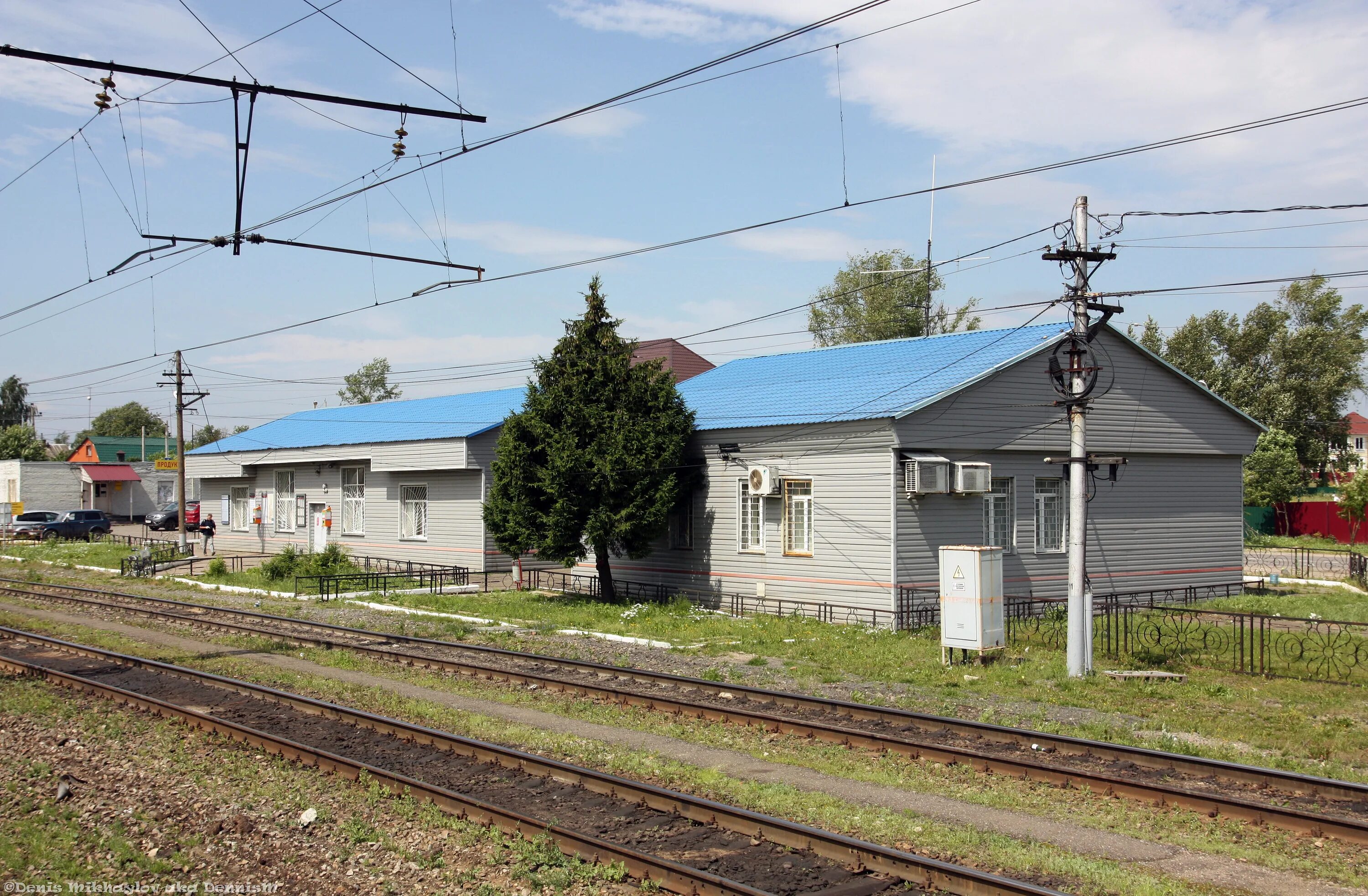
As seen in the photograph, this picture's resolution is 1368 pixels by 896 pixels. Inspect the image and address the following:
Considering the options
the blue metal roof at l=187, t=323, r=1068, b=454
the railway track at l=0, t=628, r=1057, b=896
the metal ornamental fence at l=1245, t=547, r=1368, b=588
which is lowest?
the metal ornamental fence at l=1245, t=547, r=1368, b=588

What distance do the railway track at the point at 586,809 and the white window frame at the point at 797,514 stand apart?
→ 11.9 meters

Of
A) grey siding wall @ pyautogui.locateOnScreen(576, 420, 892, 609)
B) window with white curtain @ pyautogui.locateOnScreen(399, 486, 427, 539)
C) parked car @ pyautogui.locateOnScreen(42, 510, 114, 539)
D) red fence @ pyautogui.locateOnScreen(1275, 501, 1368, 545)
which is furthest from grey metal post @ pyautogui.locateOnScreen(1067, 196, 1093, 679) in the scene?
parked car @ pyautogui.locateOnScreen(42, 510, 114, 539)

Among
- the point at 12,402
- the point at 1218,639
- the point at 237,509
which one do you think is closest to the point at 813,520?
the point at 1218,639

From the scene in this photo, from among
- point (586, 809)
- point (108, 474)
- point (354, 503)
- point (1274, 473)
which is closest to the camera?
point (586, 809)

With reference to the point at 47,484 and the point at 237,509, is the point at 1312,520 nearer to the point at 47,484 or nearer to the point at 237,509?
the point at 237,509

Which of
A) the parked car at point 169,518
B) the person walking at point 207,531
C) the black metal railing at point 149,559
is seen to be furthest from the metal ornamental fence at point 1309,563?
the parked car at point 169,518

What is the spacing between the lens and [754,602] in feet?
78.3

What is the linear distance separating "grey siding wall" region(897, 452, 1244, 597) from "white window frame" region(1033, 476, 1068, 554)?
13 centimetres

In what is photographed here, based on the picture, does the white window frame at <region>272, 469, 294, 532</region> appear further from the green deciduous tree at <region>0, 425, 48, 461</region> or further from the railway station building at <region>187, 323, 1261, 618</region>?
the green deciduous tree at <region>0, 425, 48, 461</region>

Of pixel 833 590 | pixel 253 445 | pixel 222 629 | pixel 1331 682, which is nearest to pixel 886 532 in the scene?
pixel 833 590

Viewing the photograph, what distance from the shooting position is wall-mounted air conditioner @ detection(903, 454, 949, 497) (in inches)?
829

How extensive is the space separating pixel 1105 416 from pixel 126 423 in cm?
13698

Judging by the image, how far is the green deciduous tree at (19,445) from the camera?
3856 inches

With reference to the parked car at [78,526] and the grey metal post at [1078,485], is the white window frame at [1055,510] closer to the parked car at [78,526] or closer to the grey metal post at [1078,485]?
the grey metal post at [1078,485]
